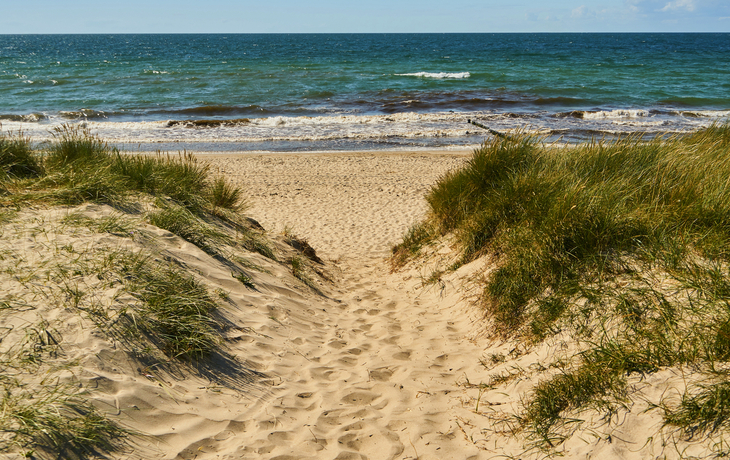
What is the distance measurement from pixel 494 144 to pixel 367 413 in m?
4.18

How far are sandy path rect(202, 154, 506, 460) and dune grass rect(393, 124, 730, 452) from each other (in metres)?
0.57

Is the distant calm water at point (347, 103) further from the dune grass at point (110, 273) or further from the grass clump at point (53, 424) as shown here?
the grass clump at point (53, 424)

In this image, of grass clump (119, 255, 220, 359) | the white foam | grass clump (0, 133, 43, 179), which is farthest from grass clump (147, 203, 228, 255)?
the white foam

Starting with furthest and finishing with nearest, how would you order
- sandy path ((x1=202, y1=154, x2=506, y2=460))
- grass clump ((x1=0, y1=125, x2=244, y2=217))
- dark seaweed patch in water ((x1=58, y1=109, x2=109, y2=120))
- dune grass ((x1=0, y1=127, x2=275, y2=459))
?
dark seaweed patch in water ((x1=58, y1=109, x2=109, y2=120)), grass clump ((x1=0, y1=125, x2=244, y2=217)), sandy path ((x1=202, y1=154, x2=506, y2=460)), dune grass ((x1=0, y1=127, x2=275, y2=459))

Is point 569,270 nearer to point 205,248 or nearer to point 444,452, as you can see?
point 444,452

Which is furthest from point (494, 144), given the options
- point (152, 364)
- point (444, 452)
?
point (152, 364)

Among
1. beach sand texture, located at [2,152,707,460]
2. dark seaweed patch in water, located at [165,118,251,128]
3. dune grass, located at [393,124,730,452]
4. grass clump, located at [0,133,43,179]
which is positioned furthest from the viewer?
dark seaweed patch in water, located at [165,118,251,128]

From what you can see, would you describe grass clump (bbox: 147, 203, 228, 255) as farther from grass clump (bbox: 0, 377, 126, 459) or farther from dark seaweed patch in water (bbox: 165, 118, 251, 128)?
dark seaweed patch in water (bbox: 165, 118, 251, 128)

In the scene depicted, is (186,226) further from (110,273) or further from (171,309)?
(171,309)

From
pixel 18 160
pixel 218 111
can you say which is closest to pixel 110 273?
pixel 18 160

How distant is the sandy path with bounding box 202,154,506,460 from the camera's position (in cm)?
325

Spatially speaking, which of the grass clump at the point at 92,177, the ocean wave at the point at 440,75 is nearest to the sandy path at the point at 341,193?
the grass clump at the point at 92,177

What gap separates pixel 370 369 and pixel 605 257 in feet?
7.61

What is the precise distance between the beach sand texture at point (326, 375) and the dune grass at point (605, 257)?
20 cm
